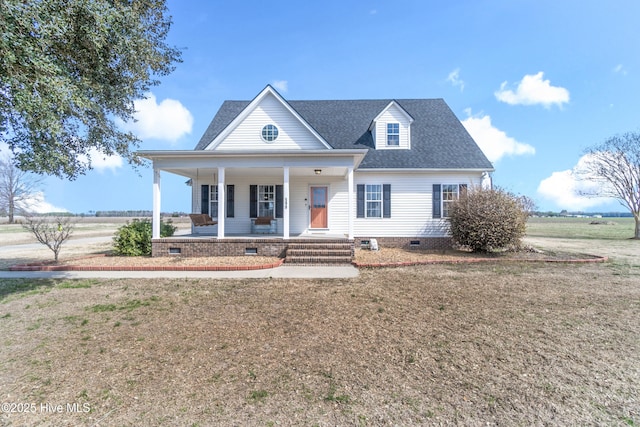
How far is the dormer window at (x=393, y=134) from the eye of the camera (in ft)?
46.9

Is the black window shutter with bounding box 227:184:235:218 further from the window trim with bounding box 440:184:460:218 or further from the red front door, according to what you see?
the window trim with bounding box 440:184:460:218

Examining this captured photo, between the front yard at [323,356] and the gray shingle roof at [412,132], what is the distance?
811 cm

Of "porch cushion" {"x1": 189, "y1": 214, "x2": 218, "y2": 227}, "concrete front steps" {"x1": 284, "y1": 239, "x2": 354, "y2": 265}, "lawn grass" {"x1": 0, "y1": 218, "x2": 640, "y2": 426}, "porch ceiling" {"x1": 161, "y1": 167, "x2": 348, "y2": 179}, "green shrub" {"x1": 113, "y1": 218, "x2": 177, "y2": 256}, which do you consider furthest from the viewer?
"porch ceiling" {"x1": 161, "y1": 167, "x2": 348, "y2": 179}

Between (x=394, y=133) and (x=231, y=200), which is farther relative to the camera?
(x=394, y=133)

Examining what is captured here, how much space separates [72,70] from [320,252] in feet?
25.9

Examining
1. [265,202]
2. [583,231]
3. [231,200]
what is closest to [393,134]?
[265,202]

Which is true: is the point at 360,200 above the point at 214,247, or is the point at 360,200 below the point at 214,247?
above

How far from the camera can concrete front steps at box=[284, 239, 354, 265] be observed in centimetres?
973

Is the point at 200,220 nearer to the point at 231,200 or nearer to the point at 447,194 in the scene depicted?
the point at 231,200

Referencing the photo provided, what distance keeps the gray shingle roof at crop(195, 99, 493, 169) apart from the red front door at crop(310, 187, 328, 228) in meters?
2.24

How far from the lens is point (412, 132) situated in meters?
15.2

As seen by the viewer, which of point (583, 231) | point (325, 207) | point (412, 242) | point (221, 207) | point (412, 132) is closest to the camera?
point (221, 207)

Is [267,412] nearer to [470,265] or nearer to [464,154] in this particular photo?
[470,265]

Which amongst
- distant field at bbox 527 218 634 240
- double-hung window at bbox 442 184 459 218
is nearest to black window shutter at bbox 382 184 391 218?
double-hung window at bbox 442 184 459 218
